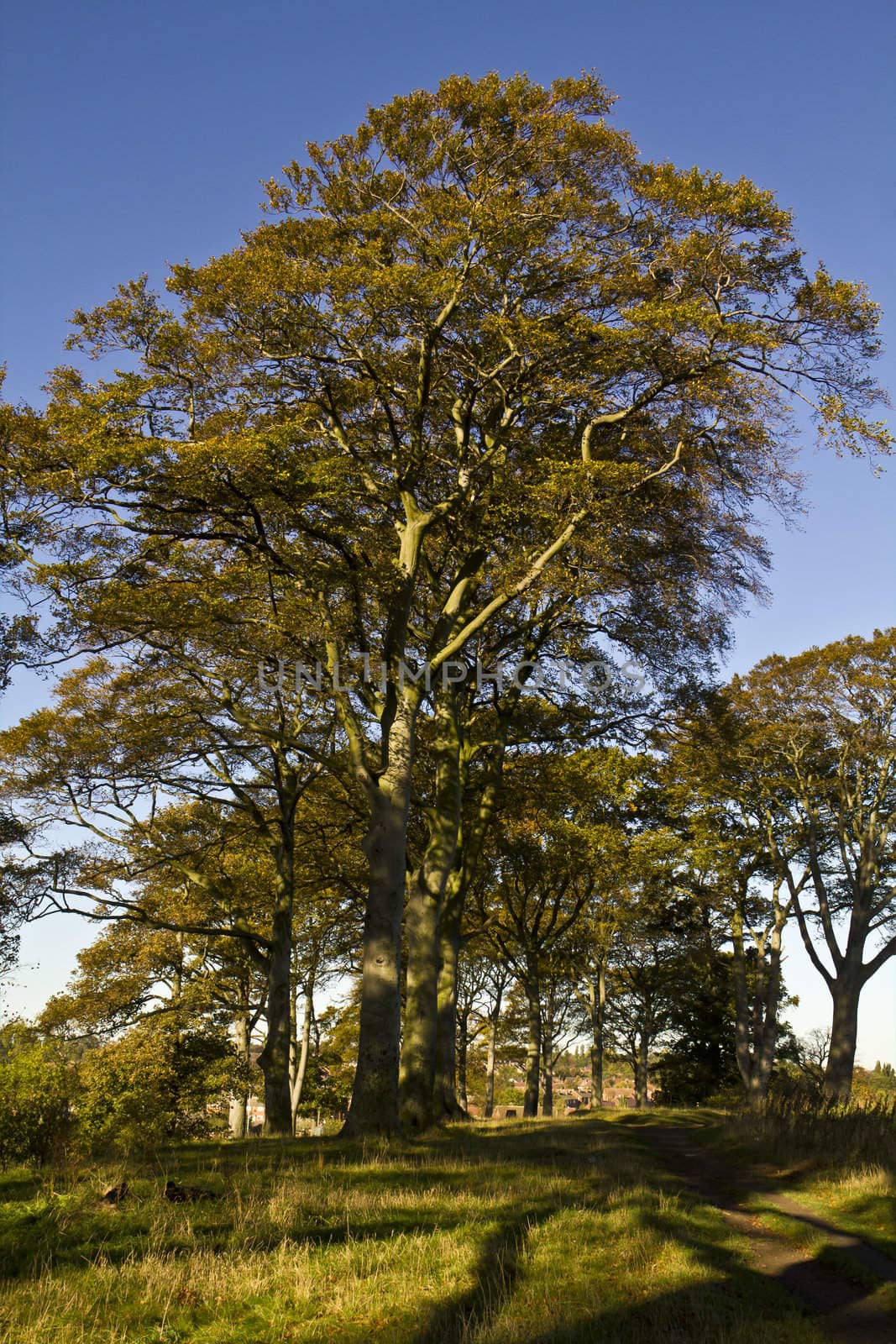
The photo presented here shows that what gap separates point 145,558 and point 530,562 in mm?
7203

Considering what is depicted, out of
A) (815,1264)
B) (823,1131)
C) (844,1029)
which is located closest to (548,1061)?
(844,1029)

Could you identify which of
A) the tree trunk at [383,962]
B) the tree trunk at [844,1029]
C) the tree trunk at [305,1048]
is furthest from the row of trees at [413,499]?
the tree trunk at [305,1048]

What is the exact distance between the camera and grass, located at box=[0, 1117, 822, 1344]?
539 centimetres

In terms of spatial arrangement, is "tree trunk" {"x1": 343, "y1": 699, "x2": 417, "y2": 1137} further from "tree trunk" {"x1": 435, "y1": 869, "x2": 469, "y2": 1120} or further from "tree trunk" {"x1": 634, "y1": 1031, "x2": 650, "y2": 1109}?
"tree trunk" {"x1": 634, "y1": 1031, "x2": 650, "y2": 1109}

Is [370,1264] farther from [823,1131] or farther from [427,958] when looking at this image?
[427,958]

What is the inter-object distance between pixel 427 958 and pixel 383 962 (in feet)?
9.57

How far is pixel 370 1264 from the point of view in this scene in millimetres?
6359

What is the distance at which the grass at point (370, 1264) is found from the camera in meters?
5.39

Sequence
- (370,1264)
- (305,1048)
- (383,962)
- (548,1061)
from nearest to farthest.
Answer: (370,1264) < (383,962) < (305,1048) < (548,1061)

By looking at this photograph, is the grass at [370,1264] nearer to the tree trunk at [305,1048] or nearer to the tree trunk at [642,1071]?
the tree trunk at [305,1048]

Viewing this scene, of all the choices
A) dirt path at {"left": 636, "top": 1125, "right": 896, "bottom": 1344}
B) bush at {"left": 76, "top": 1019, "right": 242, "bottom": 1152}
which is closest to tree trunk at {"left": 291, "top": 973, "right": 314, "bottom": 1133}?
bush at {"left": 76, "top": 1019, "right": 242, "bottom": 1152}

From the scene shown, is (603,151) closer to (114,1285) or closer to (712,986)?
(114,1285)

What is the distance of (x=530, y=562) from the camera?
56.9ft

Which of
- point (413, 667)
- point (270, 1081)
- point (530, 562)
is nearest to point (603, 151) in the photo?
point (530, 562)
